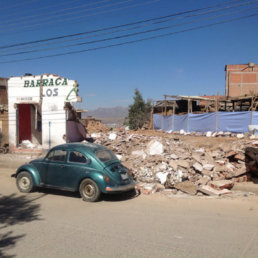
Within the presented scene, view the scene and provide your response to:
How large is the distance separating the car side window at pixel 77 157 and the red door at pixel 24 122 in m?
11.2

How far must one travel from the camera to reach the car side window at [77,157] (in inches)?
330

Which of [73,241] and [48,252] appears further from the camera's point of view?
[73,241]

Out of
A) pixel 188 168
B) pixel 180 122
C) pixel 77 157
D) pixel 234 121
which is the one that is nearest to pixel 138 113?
pixel 180 122

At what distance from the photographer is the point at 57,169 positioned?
28.2 ft

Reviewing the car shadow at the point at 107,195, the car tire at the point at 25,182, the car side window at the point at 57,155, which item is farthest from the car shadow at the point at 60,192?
the car side window at the point at 57,155

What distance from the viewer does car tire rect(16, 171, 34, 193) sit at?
29.6ft

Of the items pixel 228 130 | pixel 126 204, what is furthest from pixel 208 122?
pixel 126 204

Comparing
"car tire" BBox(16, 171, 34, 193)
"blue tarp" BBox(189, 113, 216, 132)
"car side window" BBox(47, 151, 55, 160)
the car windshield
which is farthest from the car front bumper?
"blue tarp" BBox(189, 113, 216, 132)

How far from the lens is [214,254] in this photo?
469cm

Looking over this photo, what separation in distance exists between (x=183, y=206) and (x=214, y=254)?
3.25 metres

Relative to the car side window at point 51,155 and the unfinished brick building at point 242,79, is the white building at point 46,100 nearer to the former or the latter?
the car side window at point 51,155

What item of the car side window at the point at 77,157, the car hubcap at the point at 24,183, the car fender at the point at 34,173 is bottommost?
the car hubcap at the point at 24,183

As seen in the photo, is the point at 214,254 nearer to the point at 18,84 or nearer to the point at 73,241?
the point at 73,241

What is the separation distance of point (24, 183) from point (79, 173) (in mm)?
2246
